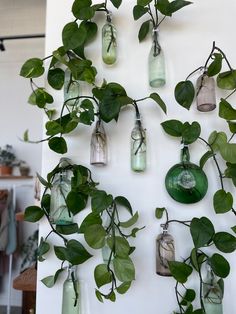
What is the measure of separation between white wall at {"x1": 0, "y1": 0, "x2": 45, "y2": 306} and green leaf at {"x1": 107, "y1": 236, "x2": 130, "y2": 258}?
2.21 m

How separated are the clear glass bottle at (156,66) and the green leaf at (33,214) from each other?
54cm

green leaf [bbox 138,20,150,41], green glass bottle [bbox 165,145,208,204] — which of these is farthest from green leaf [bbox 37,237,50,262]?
green leaf [bbox 138,20,150,41]

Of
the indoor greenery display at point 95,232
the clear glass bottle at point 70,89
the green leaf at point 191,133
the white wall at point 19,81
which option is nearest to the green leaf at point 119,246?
the indoor greenery display at point 95,232

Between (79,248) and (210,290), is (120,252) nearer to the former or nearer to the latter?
(79,248)

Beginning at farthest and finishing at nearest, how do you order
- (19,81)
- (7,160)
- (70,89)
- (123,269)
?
(19,81), (7,160), (70,89), (123,269)

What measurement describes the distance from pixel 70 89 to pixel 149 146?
32 centimetres

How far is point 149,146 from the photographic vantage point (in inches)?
34.2

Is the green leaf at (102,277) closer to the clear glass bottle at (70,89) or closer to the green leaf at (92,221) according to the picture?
the green leaf at (92,221)

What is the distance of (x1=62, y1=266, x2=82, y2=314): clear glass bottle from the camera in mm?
776

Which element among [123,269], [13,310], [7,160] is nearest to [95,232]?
[123,269]

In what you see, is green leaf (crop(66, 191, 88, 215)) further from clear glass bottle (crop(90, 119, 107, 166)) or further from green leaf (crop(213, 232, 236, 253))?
green leaf (crop(213, 232, 236, 253))

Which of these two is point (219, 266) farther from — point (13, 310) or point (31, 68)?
point (13, 310)

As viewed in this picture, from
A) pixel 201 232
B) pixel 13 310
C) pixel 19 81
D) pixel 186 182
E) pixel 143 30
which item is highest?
pixel 19 81

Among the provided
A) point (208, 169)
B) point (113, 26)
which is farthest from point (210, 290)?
point (113, 26)
